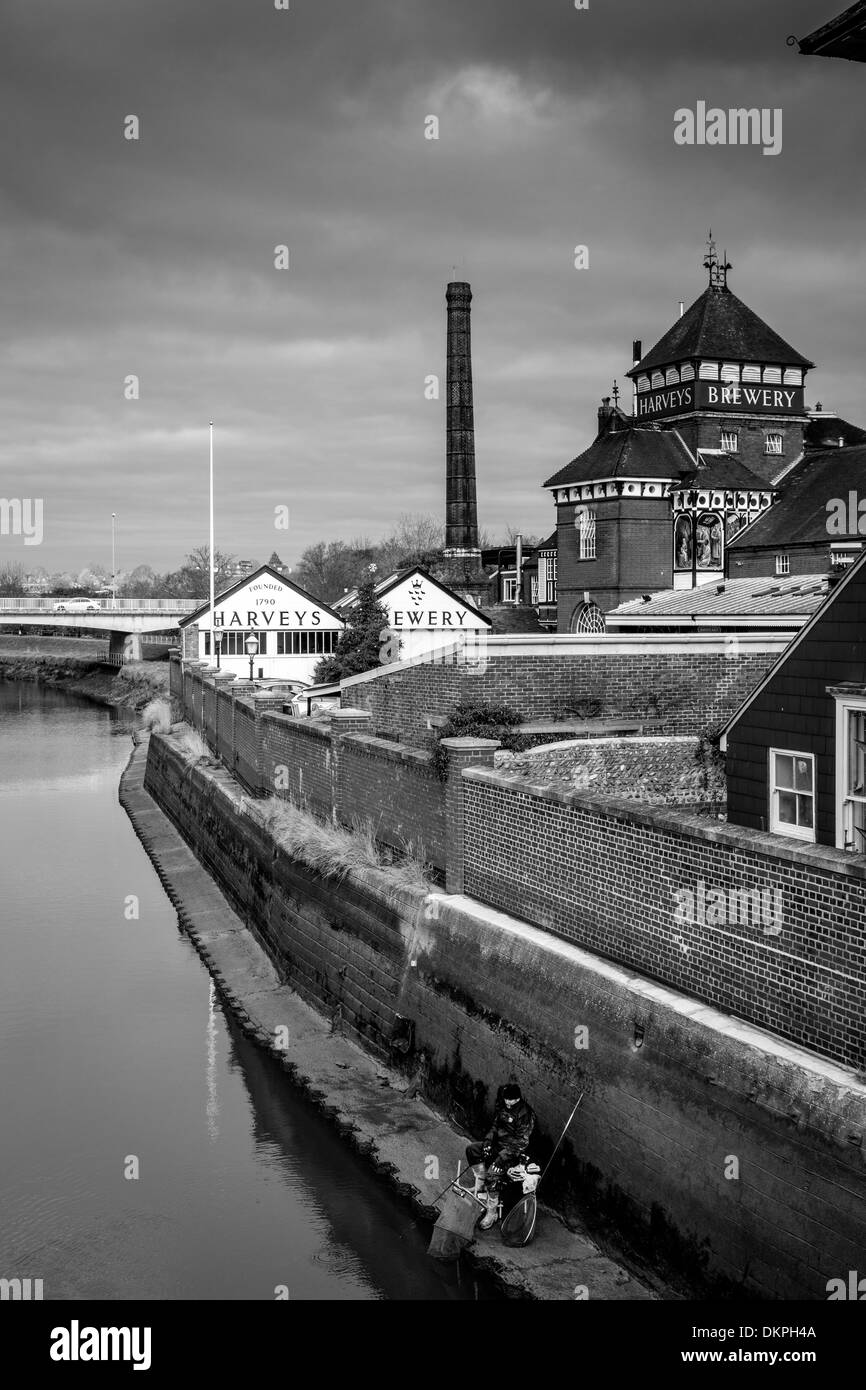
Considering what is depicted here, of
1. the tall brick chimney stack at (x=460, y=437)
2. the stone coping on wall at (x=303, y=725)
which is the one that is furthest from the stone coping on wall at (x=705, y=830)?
the tall brick chimney stack at (x=460, y=437)

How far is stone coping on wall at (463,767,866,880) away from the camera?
8.67 metres

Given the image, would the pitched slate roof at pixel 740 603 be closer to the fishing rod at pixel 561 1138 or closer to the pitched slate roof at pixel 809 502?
the pitched slate roof at pixel 809 502

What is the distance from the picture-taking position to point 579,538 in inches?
2151

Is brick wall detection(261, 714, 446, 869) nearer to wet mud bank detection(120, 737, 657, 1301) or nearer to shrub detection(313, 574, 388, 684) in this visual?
wet mud bank detection(120, 737, 657, 1301)

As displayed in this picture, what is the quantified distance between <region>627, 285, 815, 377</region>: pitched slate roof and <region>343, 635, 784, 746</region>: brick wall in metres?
38.1

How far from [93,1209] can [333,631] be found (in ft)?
161

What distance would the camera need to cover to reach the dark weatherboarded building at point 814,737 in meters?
12.9

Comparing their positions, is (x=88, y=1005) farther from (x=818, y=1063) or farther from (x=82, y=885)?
(x=818, y=1063)

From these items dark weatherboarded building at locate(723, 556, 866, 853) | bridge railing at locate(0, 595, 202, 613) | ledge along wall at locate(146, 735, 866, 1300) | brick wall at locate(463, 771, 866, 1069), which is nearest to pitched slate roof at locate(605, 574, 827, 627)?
dark weatherboarded building at locate(723, 556, 866, 853)

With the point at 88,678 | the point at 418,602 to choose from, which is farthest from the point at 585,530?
the point at 88,678

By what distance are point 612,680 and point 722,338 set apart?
40.8 metres

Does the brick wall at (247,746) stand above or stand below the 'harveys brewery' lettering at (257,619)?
below

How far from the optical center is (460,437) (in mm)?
75062

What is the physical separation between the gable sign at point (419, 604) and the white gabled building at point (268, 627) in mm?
2544
